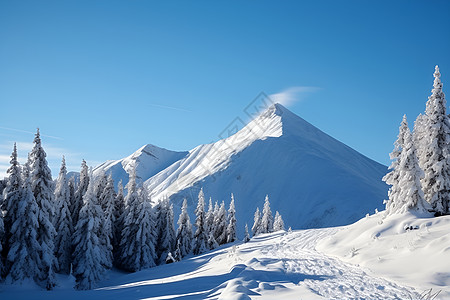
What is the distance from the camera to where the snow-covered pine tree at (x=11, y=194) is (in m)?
27.2

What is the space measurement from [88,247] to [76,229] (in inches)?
134

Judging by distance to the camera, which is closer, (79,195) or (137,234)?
(137,234)

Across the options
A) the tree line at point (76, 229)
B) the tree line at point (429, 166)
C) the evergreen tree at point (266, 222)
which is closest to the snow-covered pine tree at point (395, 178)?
the tree line at point (429, 166)

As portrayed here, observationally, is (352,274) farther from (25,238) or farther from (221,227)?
(221,227)

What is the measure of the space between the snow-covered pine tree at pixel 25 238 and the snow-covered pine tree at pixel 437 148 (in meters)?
30.5

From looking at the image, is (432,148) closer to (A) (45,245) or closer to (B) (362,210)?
(A) (45,245)

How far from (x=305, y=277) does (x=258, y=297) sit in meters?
3.29

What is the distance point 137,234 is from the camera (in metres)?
40.3

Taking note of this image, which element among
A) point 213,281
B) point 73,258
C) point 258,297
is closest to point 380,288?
point 258,297

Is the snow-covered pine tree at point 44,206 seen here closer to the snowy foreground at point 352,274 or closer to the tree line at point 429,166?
the snowy foreground at point 352,274

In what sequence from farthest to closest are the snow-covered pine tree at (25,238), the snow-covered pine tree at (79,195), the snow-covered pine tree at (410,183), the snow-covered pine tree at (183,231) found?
the snow-covered pine tree at (183,231), the snow-covered pine tree at (79,195), the snow-covered pine tree at (25,238), the snow-covered pine tree at (410,183)

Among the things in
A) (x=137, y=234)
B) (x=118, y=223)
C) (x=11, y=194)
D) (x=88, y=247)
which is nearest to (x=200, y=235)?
(x=118, y=223)

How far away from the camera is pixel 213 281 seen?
12.8 metres

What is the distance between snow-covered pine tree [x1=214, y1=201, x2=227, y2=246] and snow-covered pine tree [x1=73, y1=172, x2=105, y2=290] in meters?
27.7
